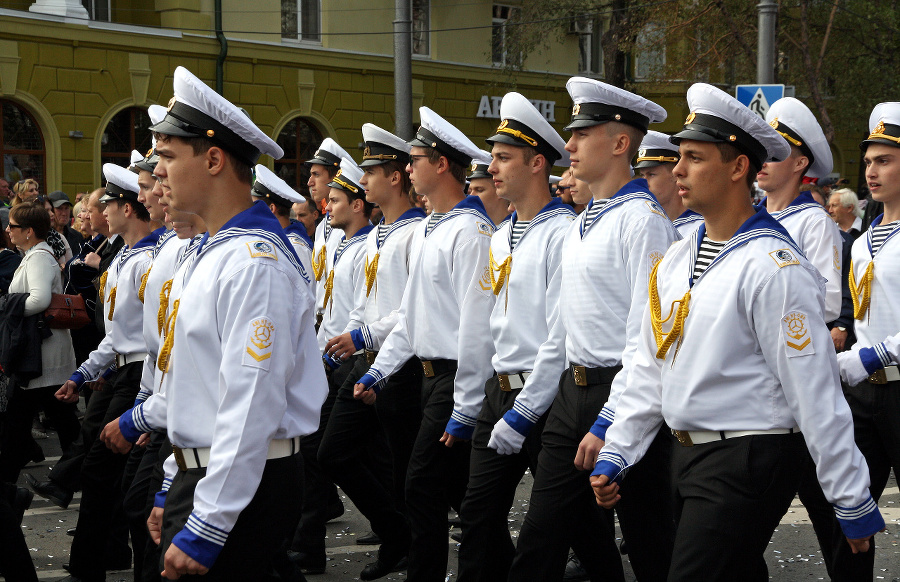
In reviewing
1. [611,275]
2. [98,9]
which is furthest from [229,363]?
[98,9]

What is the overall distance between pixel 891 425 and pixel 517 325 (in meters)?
1.78

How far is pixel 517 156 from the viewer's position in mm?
5480

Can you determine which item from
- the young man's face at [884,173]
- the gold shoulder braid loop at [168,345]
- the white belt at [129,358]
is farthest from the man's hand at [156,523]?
the young man's face at [884,173]

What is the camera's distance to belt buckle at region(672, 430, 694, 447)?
143 inches

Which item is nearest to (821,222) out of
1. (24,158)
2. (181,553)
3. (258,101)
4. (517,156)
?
(517,156)

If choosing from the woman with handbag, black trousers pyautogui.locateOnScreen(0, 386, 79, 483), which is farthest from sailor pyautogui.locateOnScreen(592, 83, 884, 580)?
the woman with handbag

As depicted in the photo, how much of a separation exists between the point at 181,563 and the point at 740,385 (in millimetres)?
1812

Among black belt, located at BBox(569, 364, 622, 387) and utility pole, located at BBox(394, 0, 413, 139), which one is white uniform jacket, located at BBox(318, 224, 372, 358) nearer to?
black belt, located at BBox(569, 364, 622, 387)

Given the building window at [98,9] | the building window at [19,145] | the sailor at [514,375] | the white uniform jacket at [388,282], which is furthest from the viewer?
the building window at [98,9]

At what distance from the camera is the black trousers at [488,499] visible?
494 cm

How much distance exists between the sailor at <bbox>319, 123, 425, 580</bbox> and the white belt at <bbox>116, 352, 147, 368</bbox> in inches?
44.6

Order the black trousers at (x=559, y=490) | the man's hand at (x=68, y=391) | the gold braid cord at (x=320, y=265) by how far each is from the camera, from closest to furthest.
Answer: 1. the black trousers at (x=559, y=490)
2. the man's hand at (x=68, y=391)
3. the gold braid cord at (x=320, y=265)

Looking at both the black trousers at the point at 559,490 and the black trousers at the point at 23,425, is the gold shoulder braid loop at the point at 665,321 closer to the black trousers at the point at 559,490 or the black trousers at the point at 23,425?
the black trousers at the point at 559,490

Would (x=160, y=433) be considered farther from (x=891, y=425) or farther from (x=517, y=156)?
(x=891, y=425)
